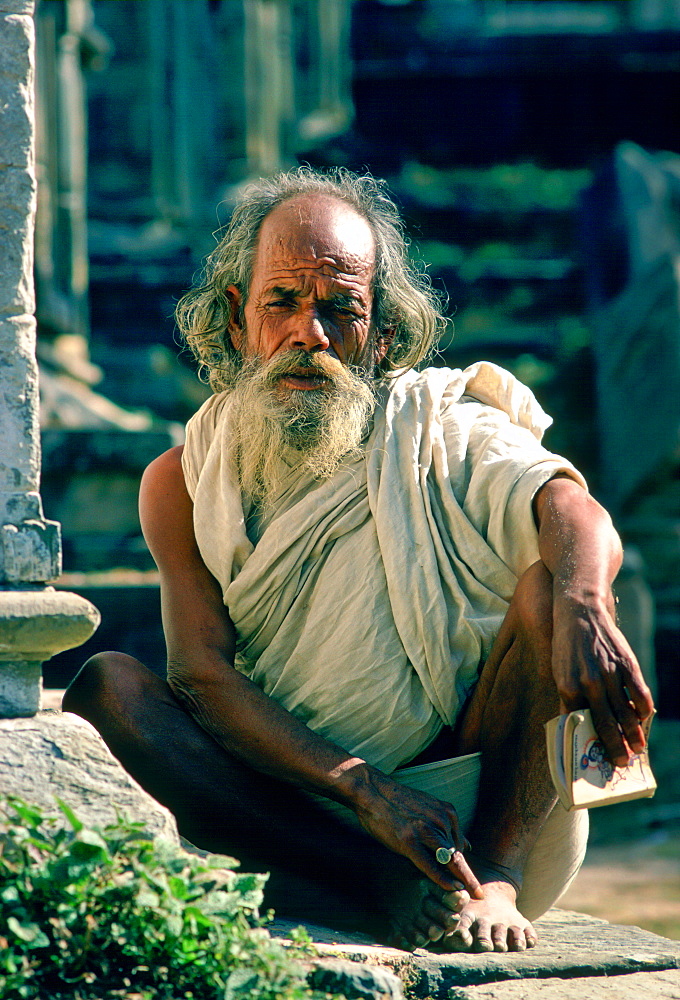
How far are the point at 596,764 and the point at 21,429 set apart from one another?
4.49 ft

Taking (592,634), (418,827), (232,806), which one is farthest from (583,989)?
(232,806)

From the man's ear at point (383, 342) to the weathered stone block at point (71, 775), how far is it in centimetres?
141

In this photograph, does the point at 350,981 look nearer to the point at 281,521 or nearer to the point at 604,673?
the point at 604,673

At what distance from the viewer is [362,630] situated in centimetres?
302

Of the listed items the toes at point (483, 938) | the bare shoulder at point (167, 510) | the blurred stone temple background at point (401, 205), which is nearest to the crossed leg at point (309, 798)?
the toes at point (483, 938)

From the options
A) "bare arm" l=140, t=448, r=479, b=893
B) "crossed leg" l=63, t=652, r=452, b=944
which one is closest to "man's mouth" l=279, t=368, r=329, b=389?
"bare arm" l=140, t=448, r=479, b=893

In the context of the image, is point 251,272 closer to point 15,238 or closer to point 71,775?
point 15,238

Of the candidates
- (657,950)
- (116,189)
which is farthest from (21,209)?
(116,189)

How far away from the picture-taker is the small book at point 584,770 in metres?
2.54

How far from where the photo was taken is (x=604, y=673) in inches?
102

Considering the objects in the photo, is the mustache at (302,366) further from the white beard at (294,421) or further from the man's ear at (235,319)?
the man's ear at (235,319)

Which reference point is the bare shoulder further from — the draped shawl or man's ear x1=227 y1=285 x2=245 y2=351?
man's ear x1=227 y1=285 x2=245 y2=351

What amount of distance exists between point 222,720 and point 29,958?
0.91 meters

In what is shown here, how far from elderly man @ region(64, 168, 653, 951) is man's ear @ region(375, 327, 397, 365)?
74 millimetres
